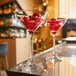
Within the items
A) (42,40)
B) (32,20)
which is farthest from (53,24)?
(42,40)

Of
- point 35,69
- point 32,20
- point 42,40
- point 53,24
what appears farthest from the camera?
point 42,40

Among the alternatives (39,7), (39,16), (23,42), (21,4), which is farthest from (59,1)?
(39,16)

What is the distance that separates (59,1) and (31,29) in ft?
8.15

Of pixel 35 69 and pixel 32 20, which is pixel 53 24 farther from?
pixel 35 69

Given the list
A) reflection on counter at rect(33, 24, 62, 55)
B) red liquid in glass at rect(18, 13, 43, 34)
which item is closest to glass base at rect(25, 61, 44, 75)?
red liquid in glass at rect(18, 13, 43, 34)

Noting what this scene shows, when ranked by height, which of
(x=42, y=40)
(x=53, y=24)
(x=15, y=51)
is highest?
(x=53, y=24)

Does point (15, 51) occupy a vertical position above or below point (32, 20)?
below

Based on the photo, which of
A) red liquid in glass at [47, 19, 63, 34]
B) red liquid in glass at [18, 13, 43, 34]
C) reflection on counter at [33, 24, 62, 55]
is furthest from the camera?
reflection on counter at [33, 24, 62, 55]

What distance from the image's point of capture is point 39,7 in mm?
3473

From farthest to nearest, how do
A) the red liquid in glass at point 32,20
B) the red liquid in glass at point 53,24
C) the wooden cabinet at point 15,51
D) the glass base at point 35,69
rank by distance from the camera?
the wooden cabinet at point 15,51 → the red liquid in glass at point 53,24 → the red liquid in glass at point 32,20 → the glass base at point 35,69

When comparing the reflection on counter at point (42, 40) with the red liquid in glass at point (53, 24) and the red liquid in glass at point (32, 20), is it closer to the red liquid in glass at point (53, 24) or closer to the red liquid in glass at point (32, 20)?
the red liquid in glass at point (53, 24)

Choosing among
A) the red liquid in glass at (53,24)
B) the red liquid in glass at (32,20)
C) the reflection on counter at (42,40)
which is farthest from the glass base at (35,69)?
the reflection on counter at (42,40)

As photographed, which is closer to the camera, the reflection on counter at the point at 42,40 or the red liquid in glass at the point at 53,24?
the red liquid in glass at the point at 53,24

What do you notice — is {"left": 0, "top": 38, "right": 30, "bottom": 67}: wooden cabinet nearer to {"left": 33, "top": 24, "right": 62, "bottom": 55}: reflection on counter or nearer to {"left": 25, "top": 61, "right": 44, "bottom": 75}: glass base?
{"left": 33, "top": 24, "right": 62, "bottom": 55}: reflection on counter
